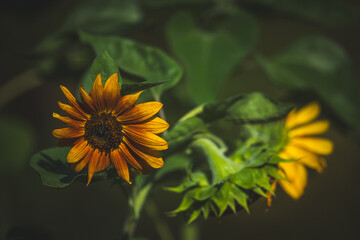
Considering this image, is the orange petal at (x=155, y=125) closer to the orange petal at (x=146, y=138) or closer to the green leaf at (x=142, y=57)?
the orange petal at (x=146, y=138)

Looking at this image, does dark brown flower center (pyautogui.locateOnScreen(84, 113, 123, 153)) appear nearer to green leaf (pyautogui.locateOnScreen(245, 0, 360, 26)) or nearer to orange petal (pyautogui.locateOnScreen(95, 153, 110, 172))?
orange petal (pyautogui.locateOnScreen(95, 153, 110, 172))

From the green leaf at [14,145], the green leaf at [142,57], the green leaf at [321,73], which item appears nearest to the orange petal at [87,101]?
the green leaf at [142,57]

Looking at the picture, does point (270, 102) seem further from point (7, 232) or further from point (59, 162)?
point (7, 232)

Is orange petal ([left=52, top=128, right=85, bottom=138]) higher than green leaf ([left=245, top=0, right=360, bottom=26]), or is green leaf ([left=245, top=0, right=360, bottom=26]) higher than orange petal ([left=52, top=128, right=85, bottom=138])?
green leaf ([left=245, top=0, right=360, bottom=26])

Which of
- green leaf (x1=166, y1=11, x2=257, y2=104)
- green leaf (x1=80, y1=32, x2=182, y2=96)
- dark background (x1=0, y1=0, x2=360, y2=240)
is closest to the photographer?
green leaf (x1=80, y1=32, x2=182, y2=96)

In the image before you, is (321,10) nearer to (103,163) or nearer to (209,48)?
(209,48)

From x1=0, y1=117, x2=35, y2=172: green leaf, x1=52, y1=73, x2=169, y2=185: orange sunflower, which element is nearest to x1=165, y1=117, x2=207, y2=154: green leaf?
x1=52, y1=73, x2=169, y2=185: orange sunflower
